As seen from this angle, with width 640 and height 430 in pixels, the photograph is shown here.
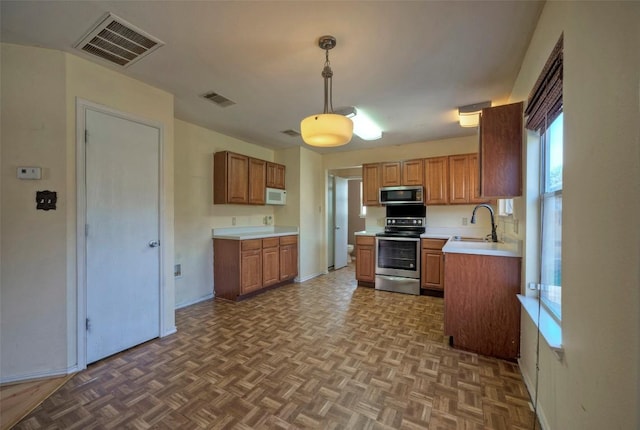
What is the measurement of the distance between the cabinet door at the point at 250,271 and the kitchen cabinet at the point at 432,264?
250 cm

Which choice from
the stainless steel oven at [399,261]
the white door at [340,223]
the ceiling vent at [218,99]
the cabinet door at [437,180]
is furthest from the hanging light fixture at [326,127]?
the white door at [340,223]

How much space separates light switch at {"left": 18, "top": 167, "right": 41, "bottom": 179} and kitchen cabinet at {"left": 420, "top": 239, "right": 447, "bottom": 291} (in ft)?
14.2

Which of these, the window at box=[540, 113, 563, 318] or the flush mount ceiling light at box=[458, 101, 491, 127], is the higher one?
the flush mount ceiling light at box=[458, 101, 491, 127]

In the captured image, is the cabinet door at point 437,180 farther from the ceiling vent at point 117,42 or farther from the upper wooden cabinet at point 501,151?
the ceiling vent at point 117,42

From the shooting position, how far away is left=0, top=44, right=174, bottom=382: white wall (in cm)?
193

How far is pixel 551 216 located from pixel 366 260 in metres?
2.99

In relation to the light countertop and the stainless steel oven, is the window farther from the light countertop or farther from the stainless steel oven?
the light countertop

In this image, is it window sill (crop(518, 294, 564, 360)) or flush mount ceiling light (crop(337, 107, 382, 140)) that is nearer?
window sill (crop(518, 294, 564, 360))

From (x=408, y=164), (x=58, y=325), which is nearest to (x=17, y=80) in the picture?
(x=58, y=325)

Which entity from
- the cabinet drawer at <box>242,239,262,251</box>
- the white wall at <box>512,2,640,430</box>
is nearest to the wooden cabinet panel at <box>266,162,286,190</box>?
the cabinet drawer at <box>242,239,262,251</box>

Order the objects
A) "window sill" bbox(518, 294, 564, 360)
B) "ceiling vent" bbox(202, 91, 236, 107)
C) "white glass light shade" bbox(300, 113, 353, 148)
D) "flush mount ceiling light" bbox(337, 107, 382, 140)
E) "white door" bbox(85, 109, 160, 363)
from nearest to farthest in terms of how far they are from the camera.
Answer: "window sill" bbox(518, 294, 564, 360) < "white glass light shade" bbox(300, 113, 353, 148) < "white door" bbox(85, 109, 160, 363) < "ceiling vent" bbox(202, 91, 236, 107) < "flush mount ceiling light" bbox(337, 107, 382, 140)

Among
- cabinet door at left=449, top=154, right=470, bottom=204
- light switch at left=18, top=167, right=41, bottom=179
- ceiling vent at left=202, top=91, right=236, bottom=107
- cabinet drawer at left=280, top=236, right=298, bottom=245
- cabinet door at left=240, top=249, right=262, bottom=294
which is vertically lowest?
cabinet door at left=240, top=249, right=262, bottom=294

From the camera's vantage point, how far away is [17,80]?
1953 mm

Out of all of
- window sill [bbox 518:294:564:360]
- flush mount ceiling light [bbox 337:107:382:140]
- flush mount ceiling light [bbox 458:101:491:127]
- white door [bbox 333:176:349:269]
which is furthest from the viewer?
white door [bbox 333:176:349:269]
